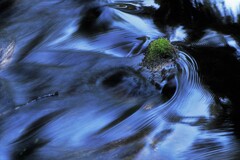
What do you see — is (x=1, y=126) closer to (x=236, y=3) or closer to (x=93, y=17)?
(x=93, y=17)

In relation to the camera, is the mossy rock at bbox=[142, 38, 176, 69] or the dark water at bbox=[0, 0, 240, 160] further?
the mossy rock at bbox=[142, 38, 176, 69]

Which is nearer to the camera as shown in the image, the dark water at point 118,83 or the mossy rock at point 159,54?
the dark water at point 118,83

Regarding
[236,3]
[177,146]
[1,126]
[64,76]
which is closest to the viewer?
[177,146]

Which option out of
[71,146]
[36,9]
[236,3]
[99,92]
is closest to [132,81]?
[99,92]

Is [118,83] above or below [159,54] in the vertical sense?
below
